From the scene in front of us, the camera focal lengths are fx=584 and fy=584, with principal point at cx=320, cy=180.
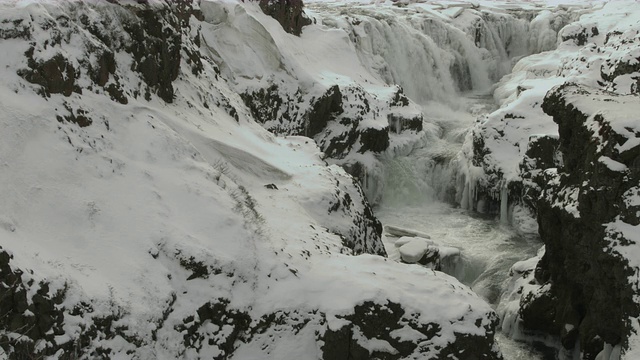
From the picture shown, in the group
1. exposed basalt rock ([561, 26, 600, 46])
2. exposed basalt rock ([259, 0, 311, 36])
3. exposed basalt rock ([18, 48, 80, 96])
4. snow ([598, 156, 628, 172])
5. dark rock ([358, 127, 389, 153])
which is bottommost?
dark rock ([358, 127, 389, 153])

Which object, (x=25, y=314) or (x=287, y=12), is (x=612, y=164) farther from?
(x=287, y=12)

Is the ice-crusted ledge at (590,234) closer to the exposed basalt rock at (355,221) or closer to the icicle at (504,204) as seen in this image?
the exposed basalt rock at (355,221)

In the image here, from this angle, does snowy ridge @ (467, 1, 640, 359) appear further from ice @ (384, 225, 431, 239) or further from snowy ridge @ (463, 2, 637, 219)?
ice @ (384, 225, 431, 239)

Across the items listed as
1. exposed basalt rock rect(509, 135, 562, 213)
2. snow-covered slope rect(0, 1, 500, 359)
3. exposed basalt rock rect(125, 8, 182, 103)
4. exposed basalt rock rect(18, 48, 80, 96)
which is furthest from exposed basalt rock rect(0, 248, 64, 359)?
exposed basalt rock rect(509, 135, 562, 213)

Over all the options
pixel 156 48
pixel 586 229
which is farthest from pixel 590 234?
pixel 156 48

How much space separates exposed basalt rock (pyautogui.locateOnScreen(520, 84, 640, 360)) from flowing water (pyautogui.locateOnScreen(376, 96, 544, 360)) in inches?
48.3

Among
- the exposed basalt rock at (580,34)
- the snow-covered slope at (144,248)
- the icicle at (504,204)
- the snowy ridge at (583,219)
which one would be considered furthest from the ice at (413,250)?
the exposed basalt rock at (580,34)

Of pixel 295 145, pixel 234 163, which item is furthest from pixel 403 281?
pixel 295 145

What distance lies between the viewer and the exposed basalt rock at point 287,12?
72.0ft

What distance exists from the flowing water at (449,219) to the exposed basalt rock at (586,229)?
1226 millimetres

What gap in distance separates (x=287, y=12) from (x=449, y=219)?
34.1 ft

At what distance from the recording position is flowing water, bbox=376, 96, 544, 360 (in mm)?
14344

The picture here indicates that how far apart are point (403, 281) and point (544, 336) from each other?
486cm

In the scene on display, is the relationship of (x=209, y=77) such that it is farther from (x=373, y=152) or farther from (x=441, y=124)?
(x=441, y=124)
